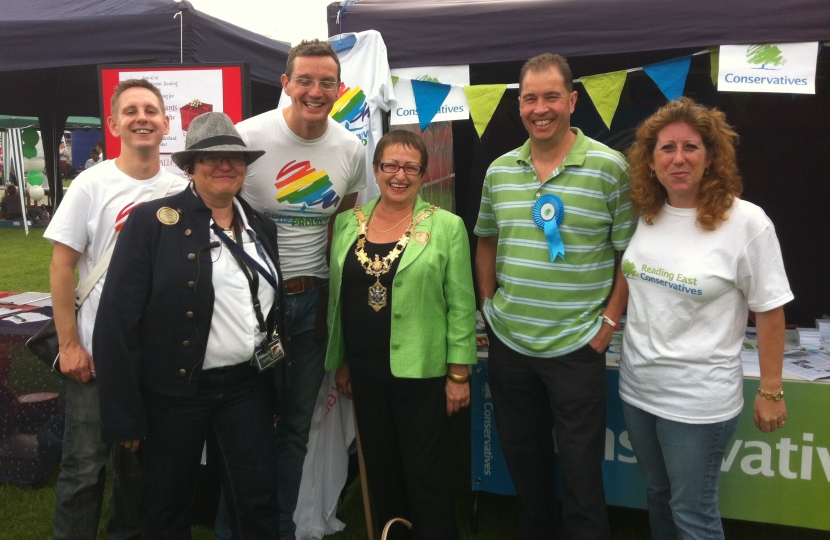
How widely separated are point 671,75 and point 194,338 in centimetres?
215

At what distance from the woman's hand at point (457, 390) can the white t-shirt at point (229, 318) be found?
667 millimetres

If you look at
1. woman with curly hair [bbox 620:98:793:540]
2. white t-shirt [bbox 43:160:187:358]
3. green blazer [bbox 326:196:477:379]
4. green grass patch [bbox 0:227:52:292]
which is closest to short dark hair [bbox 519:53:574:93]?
woman with curly hair [bbox 620:98:793:540]

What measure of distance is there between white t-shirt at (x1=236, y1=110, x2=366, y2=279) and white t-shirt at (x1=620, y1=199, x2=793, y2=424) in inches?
42.2

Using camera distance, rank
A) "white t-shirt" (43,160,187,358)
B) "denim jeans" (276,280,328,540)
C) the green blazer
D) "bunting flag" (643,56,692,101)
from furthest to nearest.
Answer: "bunting flag" (643,56,692,101) < "denim jeans" (276,280,328,540) < the green blazer < "white t-shirt" (43,160,187,358)

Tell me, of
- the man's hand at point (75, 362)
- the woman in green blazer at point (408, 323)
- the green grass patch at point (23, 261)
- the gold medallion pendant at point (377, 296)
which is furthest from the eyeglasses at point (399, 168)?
the green grass patch at point (23, 261)

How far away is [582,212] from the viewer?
77.4 inches

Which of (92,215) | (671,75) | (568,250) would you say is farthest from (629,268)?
(92,215)

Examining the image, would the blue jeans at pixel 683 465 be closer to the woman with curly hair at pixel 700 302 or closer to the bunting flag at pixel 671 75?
the woman with curly hair at pixel 700 302

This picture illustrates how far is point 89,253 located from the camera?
2.02 metres

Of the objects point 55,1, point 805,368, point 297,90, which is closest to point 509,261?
point 297,90

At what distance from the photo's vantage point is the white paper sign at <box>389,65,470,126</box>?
9.24 feet

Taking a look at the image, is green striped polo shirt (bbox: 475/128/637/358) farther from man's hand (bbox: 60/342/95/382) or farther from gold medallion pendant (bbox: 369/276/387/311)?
man's hand (bbox: 60/342/95/382)

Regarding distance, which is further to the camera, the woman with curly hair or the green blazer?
the green blazer

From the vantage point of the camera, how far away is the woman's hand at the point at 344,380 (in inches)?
92.3
